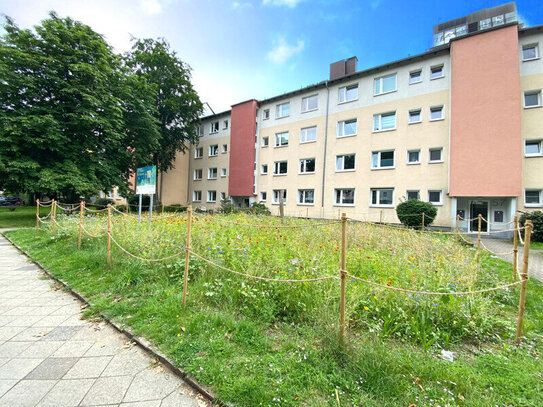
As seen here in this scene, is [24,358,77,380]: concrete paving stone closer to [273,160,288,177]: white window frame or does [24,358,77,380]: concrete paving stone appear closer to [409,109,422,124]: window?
[409,109,422,124]: window

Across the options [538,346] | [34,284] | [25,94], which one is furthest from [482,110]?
[25,94]

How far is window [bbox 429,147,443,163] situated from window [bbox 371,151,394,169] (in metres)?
2.44

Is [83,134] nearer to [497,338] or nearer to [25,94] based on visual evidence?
[25,94]

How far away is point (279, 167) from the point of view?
77.3 ft

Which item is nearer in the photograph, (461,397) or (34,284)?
(461,397)

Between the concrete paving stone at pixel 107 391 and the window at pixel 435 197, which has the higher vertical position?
the window at pixel 435 197

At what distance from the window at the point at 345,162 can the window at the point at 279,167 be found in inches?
209

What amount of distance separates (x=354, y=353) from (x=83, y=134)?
2032 centimetres

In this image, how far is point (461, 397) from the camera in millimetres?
1965

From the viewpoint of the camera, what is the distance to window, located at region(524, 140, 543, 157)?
550 inches

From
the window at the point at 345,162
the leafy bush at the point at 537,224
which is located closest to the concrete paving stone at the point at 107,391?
the leafy bush at the point at 537,224

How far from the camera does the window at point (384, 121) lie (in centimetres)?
1800

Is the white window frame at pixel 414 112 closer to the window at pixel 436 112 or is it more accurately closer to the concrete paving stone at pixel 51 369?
the window at pixel 436 112

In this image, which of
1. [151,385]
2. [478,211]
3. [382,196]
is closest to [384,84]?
[382,196]
